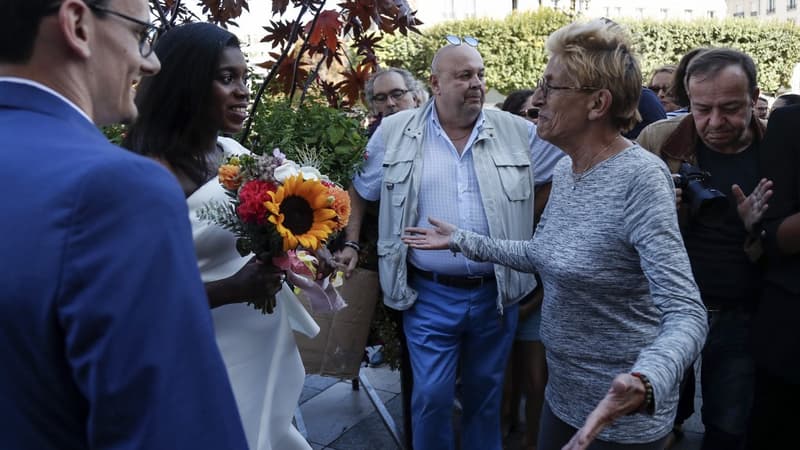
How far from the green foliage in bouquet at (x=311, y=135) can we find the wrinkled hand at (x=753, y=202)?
166 cm

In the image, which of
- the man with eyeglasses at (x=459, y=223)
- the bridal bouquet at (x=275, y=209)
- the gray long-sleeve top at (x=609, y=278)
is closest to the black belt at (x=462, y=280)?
the man with eyeglasses at (x=459, y=223)

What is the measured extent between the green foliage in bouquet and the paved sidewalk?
5.66 feet

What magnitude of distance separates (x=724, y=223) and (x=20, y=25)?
2725 mm

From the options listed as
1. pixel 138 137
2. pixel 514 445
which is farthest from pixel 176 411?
pixel 514 445

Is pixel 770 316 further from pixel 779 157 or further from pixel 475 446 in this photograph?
pixel 475 446

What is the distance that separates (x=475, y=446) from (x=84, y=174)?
2.98 meters

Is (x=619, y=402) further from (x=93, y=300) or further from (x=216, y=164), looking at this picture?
(x=216, y=164)

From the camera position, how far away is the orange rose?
204 cm

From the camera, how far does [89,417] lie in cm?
90

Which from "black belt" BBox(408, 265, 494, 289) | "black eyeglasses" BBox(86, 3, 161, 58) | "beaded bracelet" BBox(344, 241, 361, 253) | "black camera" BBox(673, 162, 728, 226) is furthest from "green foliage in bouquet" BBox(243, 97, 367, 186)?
"black eyeglasses" BBox(86, 3, 161, 58)

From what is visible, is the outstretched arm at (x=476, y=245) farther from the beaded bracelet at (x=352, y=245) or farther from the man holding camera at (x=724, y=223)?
the man holding camera at (x=724, y=223)

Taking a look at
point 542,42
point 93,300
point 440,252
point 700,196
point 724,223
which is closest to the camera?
point 93,300

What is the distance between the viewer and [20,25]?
97 centimetres

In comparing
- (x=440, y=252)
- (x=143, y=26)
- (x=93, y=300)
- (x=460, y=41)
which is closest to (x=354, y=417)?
(x=440, y=252)
